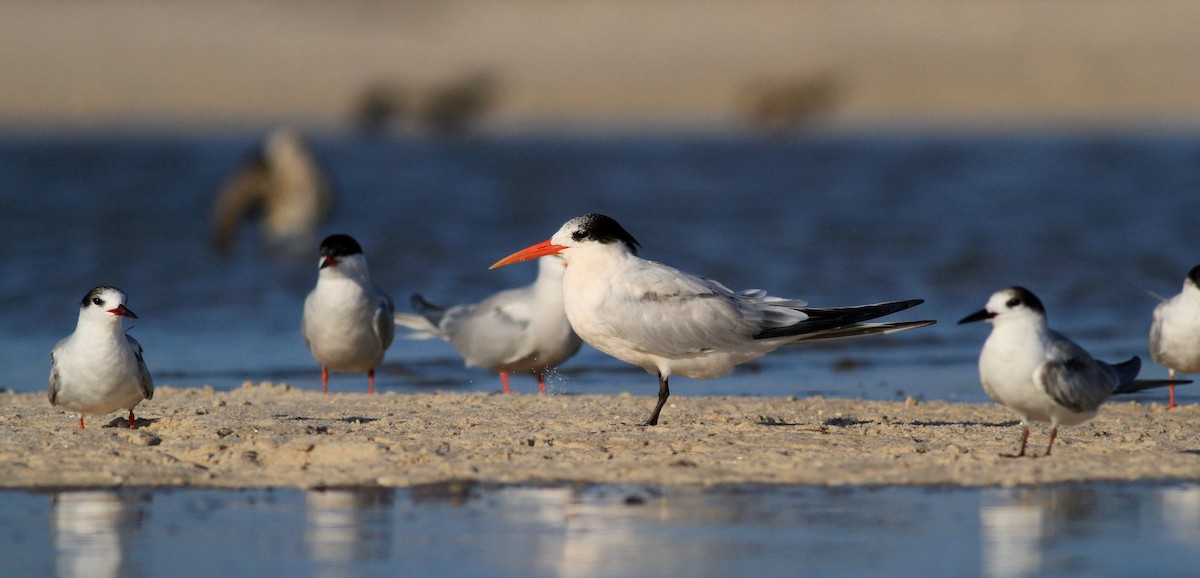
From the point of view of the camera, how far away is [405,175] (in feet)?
75.3

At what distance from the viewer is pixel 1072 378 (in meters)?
5.60

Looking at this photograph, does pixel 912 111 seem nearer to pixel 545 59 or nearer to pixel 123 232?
pixel 545 59

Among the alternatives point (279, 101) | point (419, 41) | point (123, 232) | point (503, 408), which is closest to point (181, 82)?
point (279, 101)

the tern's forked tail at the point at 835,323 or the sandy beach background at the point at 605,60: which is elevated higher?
the sandy beach background at the point at 605,60

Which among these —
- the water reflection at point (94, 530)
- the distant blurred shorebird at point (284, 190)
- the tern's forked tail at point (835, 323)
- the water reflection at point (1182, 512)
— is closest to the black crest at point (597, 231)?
the tern's forked tail at point (835, 323)

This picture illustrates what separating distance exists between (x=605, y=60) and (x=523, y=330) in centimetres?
4955

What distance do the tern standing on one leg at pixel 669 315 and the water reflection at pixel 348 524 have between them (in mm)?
1658

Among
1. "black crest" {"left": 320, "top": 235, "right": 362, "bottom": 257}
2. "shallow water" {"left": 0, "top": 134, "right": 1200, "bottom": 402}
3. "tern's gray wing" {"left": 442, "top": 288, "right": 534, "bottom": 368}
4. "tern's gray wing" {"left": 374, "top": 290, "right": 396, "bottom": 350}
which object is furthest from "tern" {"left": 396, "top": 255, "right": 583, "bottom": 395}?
"black crest" {"left": 320, "top": 235, "right": 362, "bottom": 257}

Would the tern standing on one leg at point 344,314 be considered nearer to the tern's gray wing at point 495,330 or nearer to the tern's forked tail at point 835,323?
the tern's gray wing at point 495,330

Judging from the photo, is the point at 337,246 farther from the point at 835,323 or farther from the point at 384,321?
Result: the point at 835,323

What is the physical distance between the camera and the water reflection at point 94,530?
4.27 meters

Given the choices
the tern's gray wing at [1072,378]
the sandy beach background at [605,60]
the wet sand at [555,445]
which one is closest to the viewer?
the wet sand at [555,445]

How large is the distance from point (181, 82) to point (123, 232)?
128ft

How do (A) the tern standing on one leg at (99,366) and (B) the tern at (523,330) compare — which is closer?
(A) the tern standing on one leg at (99,366)
